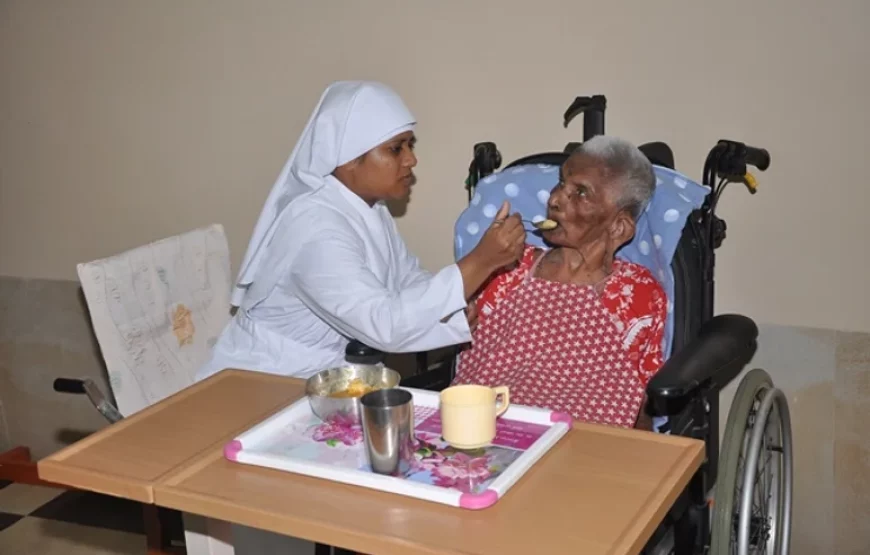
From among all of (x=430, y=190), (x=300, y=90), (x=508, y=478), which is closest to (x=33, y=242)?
(x=300, y=90)

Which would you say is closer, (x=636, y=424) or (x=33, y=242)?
(x=636, y=424)

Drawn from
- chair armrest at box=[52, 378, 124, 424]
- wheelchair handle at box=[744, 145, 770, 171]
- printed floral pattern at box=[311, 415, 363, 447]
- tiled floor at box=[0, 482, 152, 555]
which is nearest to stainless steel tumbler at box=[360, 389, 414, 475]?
printed floral pattern at box=[311, 415, 363, 447]

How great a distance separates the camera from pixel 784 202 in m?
2.40

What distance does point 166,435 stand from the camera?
5.89ft

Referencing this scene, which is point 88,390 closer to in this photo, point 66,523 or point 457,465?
point 457,465

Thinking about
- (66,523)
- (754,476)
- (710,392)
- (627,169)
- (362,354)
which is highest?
(627,169)

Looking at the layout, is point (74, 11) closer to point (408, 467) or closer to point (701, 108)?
point (701, 108)

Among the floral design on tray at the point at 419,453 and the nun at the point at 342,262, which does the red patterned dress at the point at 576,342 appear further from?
the floral design on tray at the point at 419,453

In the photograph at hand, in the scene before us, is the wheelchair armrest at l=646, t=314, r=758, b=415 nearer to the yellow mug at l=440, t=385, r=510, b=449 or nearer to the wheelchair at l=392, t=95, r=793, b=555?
the wheelchair at l=392, t=95, r=793, b=555

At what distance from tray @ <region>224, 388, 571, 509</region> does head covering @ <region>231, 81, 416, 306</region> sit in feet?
1.67

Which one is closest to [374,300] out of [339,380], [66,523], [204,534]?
[339,380]

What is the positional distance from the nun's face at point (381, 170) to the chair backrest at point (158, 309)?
1.47 ft

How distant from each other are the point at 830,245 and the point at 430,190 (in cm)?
104

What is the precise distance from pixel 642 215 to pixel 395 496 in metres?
1.05
